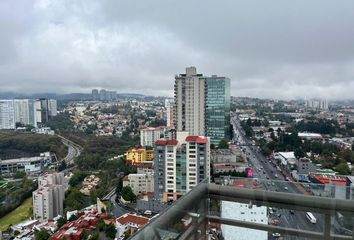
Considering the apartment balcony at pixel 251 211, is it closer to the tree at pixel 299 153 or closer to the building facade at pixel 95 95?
the tree at pixel 299 153

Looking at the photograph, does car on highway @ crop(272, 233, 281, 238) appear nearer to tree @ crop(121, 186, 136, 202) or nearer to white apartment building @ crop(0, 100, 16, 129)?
tree @ crop(121, 186, 136, 202)

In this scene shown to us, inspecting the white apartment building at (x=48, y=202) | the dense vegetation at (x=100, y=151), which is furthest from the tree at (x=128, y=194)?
the dense vegetation at (x=100, y=151)

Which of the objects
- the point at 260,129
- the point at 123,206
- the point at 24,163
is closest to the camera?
the point at 123,206

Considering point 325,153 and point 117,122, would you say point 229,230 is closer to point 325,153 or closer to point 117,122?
point 325,153

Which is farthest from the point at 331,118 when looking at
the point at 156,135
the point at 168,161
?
the point at 168,161

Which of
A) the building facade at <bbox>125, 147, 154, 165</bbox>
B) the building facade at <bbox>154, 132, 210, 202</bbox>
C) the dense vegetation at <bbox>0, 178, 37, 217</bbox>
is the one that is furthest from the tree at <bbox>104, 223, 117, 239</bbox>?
the building facade at <bbox>125, 147, 154, 165</bbox>

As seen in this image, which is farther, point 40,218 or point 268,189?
point 40,218
